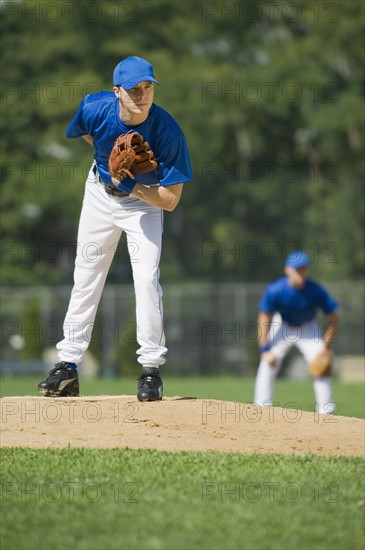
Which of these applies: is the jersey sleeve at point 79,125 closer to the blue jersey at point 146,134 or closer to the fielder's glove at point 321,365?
the blue jersey at point 146,134

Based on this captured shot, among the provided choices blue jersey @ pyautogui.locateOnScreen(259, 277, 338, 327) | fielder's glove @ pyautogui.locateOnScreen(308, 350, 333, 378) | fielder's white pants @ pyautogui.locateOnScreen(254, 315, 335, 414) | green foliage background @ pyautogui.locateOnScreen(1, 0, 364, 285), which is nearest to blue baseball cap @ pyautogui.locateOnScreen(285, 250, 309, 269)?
blue jersey @ pyautogui.locateOnScreen(259, 277, 338, 327)

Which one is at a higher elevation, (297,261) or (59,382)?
(297,261)

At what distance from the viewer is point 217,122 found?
3972cm

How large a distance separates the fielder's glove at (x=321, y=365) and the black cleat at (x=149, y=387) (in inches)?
174

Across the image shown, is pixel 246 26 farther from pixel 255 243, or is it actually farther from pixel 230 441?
pixel 230 441

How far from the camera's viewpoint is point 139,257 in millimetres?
7430

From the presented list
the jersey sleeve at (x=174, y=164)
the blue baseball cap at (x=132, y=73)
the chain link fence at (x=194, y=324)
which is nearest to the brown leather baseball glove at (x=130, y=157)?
the jersey sleeve at (x=174, y=164)

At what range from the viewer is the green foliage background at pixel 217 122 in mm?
38719

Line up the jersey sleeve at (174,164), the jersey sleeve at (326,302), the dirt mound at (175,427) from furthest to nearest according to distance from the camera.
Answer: the jersey sleeve at (326,302) → the jersey sleeve at (174,164) → the dirt mound at (175,427)

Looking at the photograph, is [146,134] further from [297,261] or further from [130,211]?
[297,261]

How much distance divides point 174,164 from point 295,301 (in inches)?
213

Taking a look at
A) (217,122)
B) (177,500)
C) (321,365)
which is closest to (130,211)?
(177,500)

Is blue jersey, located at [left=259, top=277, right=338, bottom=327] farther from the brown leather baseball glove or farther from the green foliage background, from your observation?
the green foliage background

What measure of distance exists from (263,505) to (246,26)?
38677mm
